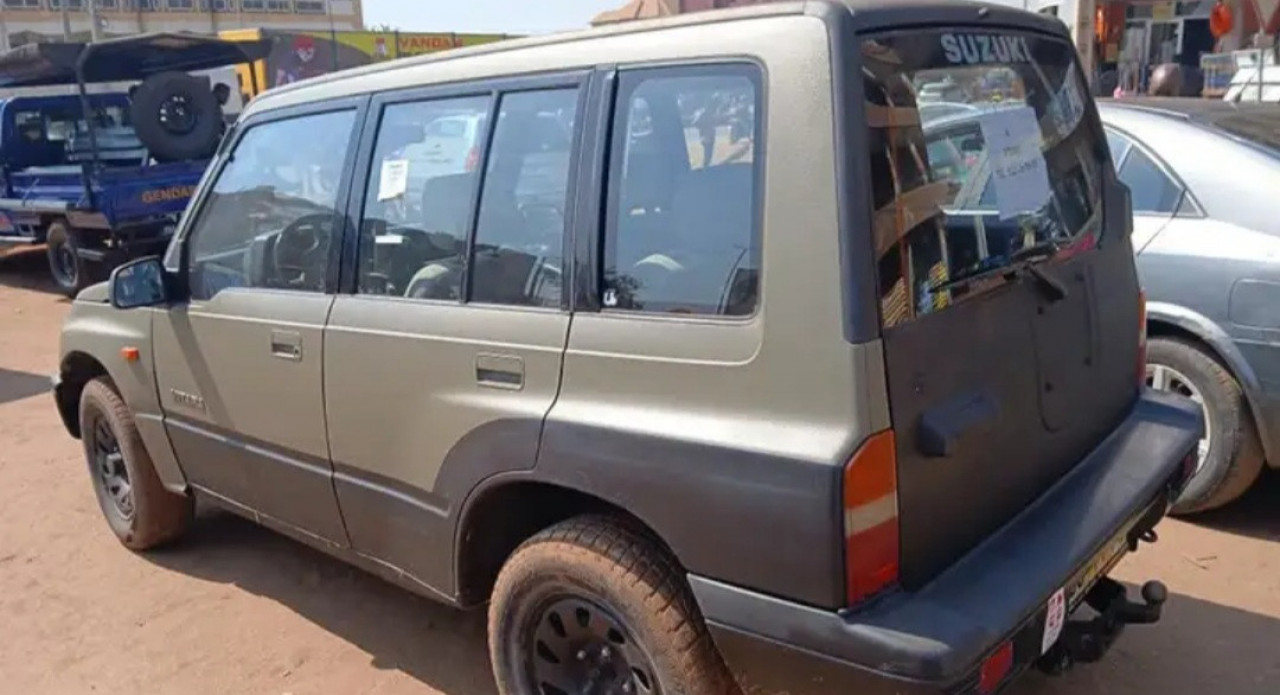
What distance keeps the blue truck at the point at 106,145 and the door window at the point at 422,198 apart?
8279 millimetres

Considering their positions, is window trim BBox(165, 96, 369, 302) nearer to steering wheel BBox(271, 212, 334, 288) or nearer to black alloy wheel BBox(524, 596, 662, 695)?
steering wheel BBox(271, 212, 334, 288)

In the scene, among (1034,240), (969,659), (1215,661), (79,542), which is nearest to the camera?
(969,659)

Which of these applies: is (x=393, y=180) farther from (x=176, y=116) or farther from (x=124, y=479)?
(x=176, y=116)

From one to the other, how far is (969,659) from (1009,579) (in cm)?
30

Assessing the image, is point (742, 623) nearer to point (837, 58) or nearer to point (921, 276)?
point (921, 276)

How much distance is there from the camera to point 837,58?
2115mm

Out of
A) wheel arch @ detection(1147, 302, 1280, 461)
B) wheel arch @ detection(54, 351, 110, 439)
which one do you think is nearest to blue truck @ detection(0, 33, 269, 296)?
wheel arch @ detection(54, 351, 110, 439)

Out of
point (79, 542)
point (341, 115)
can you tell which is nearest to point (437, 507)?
point (341, 115)

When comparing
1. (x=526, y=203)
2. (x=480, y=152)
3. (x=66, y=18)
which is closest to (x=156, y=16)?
(x=66, y=18)

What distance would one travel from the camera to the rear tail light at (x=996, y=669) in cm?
211

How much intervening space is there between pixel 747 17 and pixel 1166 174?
8.80 ft

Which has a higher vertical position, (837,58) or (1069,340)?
(837,58)

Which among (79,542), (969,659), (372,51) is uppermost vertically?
(372,51)

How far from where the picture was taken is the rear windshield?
7.16 ft
